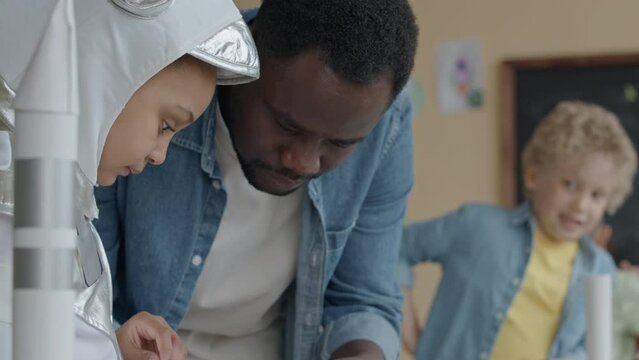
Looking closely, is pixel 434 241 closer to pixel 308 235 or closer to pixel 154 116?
pixel 308 235

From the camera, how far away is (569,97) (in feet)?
12.9

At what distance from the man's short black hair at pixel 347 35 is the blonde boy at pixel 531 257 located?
146 cm

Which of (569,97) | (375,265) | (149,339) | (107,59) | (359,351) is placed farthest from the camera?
(569,97)

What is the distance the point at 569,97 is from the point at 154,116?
10.3 ft

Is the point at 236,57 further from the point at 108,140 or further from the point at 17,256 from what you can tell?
the point at 17,256

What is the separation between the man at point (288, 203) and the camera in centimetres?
122

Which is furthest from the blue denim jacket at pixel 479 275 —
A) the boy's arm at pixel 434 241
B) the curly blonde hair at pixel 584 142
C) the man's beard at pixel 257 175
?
the man's beard at pixel 257 175

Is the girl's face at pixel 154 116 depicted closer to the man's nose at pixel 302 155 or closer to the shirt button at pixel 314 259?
the man's nose at pixel 302 155

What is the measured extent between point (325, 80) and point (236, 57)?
0.69 ft

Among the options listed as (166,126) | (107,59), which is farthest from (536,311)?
(107,59)

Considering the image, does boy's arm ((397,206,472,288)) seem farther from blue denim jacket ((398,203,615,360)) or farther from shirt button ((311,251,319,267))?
shirt button ((311,251,319,267))

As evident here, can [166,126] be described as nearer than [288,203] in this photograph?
Yes

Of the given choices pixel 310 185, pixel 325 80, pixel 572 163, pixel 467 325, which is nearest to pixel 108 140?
pixel 325 80

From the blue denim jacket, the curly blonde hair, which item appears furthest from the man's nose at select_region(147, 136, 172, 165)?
the curly blonde hair
